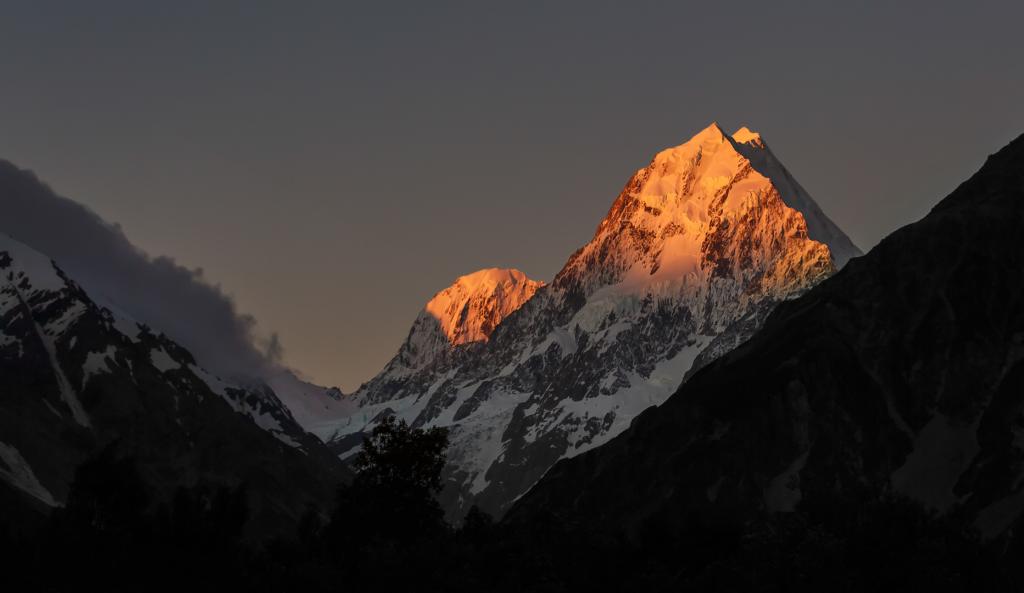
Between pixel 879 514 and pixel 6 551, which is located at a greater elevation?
pixel 6 551

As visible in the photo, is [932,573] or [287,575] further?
[287,575]

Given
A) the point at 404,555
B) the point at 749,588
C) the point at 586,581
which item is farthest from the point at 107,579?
the point at 749,588

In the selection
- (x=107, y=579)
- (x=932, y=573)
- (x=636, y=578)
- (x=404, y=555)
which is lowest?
(x=932, y=573)

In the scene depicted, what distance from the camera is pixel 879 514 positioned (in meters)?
185

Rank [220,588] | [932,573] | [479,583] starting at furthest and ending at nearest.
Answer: [220,588] < [479,583] < [932,573]

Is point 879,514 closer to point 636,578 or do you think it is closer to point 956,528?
point 956,528

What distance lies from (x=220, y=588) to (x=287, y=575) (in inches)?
539

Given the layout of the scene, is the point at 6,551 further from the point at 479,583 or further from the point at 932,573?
the point at 932,573

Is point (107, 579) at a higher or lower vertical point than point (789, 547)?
higher

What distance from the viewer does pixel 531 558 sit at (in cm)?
18500

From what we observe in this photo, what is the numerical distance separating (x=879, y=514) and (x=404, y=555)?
46.7m

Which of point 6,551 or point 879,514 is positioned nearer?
point 879,514

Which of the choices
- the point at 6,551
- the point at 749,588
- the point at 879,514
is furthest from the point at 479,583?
the point at 6,551

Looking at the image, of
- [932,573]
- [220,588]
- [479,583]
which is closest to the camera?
[932,573]
